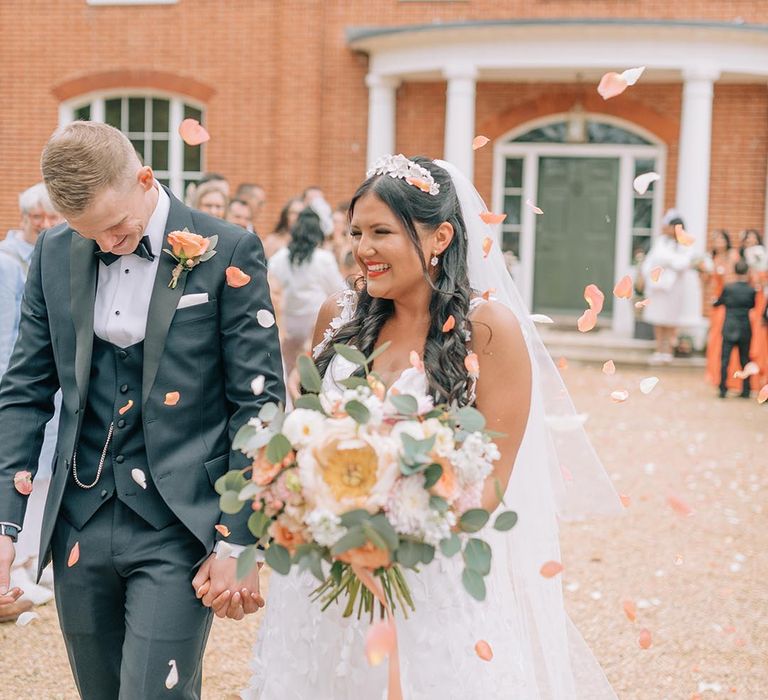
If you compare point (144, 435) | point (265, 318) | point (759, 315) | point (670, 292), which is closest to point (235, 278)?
point (265, 318)

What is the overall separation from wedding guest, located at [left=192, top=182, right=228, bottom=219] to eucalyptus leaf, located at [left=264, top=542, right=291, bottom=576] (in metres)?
5.50

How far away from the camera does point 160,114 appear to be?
17.7 meters

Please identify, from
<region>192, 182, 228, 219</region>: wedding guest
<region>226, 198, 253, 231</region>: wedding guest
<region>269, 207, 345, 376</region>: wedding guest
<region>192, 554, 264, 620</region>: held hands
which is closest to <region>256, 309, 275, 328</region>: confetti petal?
<region>192, 554, 264, 620</region>: held hands

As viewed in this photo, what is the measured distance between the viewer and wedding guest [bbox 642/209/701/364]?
48.2 feet

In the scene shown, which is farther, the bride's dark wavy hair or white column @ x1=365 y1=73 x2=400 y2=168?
white column @ x1=365 y1=73 x2=400 y2=168

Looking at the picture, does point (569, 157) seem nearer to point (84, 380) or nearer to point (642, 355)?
point (642, 355)

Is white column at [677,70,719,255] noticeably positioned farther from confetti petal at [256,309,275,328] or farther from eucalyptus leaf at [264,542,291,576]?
eucalyptus leaf at [264,542,291,576]

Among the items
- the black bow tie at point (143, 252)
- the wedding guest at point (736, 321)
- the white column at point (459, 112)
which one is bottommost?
the wedding guest at point (736, 321)

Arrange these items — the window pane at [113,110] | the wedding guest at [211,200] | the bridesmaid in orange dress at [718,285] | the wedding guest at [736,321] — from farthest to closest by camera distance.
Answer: the window pane at [113,110], the bridesmaid in orange dress at [718,285], the wedding guest at [736,321], the wedding guest at [211,200]

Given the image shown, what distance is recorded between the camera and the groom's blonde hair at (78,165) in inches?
108

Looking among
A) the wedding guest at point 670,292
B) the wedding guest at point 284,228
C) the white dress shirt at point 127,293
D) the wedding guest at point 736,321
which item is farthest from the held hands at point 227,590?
the wedding guest at point 670,292

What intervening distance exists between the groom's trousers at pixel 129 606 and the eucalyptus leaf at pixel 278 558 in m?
0.63

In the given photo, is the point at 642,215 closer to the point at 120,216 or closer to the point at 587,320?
the point at 587,320

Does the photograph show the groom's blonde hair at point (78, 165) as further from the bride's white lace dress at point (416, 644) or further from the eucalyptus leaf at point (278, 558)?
the eucalyptus leaf at point (278, 558)
